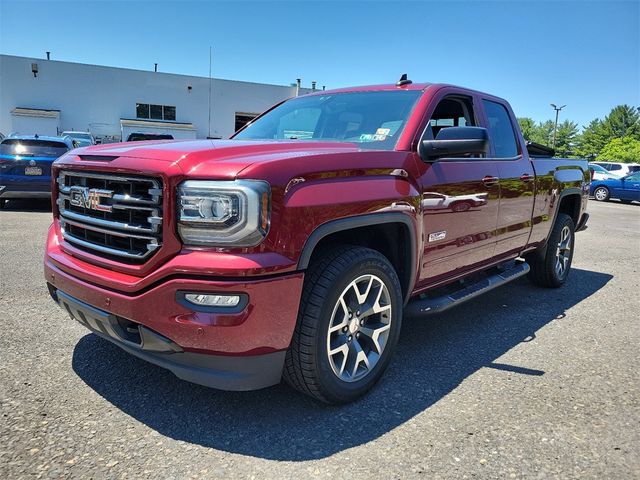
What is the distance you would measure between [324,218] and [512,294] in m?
3.78

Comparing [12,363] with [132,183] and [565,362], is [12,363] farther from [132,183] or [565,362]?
[565,362]

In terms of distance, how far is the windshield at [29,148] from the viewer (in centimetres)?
985

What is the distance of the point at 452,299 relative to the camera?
359 cm

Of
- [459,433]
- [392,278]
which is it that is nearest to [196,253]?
[392,278]

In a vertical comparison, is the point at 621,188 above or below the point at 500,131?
below

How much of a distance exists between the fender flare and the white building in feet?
103

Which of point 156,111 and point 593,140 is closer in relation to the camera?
point 156,111

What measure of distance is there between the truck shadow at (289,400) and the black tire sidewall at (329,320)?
119 mm

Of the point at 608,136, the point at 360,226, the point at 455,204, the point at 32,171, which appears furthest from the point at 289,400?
the point at 608,136

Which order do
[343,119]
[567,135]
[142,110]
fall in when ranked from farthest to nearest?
[567,135] < [142,110] < [343,119]

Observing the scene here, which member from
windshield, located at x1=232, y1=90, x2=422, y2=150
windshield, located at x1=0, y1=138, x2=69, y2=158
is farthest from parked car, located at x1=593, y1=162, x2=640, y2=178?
windshield, located at x1=232, y1=90, x2=422, y2=150

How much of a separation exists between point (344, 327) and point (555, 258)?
3.78 meters

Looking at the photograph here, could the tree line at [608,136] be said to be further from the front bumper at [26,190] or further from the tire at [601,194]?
the front bumper at [26,190]

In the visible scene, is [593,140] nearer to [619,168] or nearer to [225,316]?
[619,168]
